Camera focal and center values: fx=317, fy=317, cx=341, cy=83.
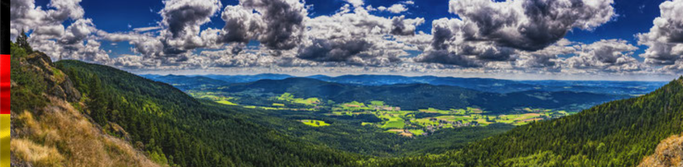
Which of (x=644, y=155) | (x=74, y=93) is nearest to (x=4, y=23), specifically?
(x=74, y=93)

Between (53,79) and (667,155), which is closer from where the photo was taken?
(53,79)

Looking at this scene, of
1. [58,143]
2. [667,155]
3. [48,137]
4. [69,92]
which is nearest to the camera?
[48,137]

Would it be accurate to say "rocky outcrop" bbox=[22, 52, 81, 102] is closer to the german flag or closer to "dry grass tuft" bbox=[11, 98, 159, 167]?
"dry grass tuft" bbox=[11, 98, 159, 167]

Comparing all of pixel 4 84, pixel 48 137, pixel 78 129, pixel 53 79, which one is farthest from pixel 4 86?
pixel 53 79

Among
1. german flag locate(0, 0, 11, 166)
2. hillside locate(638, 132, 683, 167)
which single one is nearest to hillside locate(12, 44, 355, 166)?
german flag locate(0, 0, 11, 166)

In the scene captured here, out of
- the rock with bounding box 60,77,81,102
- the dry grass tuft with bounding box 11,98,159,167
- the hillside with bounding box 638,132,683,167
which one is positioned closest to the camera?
the dry grass tuft with bounding box 11,98,159,167

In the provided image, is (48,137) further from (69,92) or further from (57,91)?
Answer: (69,92)

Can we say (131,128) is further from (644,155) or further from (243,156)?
(644,155)

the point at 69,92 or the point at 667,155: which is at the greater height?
the point at 69,92
